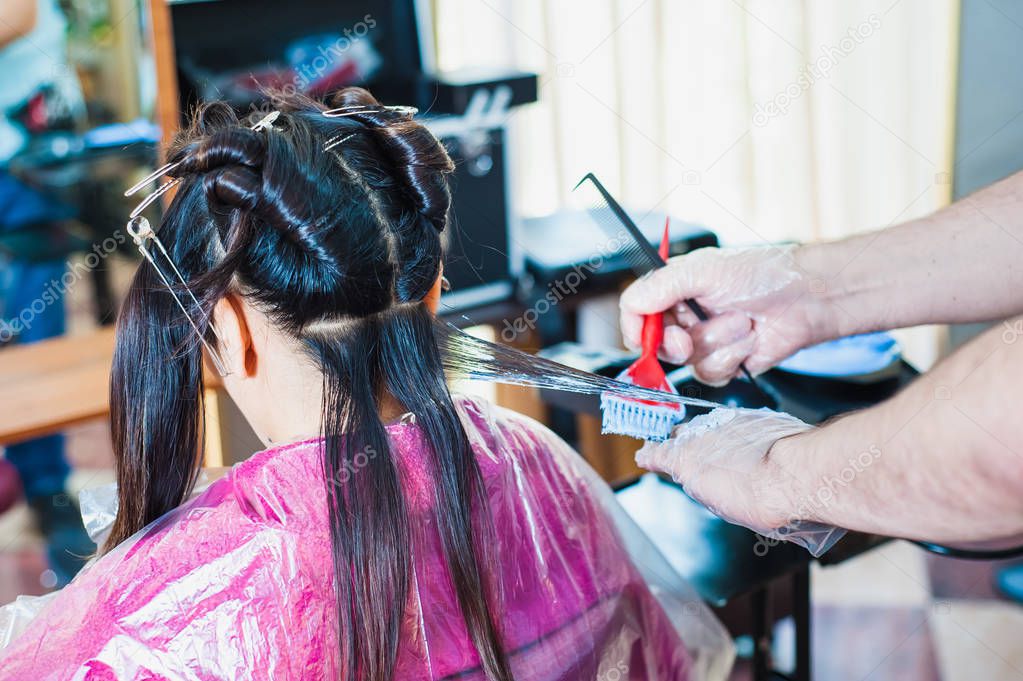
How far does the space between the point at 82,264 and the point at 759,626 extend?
1492mm

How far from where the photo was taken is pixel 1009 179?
115 cm

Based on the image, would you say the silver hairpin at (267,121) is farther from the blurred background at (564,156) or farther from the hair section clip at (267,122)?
the blurred background at (564,156)

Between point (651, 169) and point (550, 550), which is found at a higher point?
point (651, 169)

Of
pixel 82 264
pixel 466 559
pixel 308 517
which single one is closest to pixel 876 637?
pixel 466 559

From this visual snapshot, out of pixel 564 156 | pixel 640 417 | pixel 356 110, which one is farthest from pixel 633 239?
pixel 564 156

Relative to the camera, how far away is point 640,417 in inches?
39.9

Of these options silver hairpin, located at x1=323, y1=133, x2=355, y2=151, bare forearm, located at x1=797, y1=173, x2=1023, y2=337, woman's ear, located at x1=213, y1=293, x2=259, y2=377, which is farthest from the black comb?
woman's ear, located at x1=213, y1=293, x2=259, y2=377

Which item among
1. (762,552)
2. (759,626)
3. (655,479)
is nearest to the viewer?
(762,552)

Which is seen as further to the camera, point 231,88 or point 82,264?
point 231,88

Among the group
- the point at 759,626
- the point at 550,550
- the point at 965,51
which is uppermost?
the point at 965,51

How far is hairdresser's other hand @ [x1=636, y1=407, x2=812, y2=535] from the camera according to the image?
0.82 meters

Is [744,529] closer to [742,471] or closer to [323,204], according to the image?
[742,471]

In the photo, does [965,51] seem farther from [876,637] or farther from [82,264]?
[82,264]

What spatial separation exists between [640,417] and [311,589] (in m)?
→ 0.38
